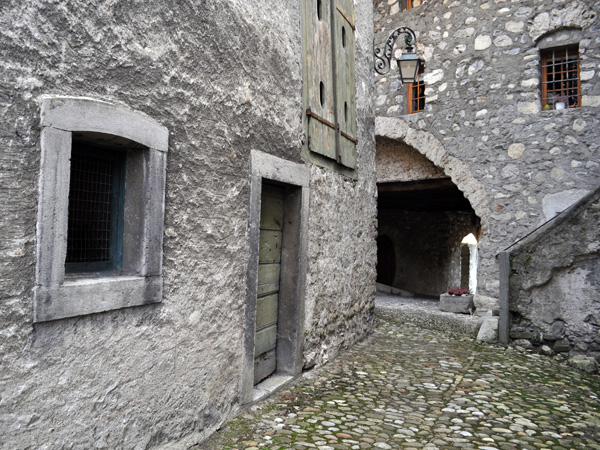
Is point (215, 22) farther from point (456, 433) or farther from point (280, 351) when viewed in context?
point (456, 433)

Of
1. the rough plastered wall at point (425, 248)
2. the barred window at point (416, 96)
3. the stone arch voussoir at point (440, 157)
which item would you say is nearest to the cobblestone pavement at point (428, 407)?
the stone arch voussoir at point (440, 157)

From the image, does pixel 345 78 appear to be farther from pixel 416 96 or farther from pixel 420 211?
pixel 420 211

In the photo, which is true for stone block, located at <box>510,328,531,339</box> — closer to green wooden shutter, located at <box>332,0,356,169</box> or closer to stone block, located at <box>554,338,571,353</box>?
stone block, located at <box>554,338,571,353</box>

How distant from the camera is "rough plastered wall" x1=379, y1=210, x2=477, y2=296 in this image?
12859mm

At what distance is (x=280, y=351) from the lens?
4.09m

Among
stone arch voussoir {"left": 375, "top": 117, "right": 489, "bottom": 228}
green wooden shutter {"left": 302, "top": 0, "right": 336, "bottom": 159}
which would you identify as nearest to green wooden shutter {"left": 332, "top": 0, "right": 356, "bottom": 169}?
green wooden shutter {"left": 302, "top": 0, "right": 336, "bottom": 159}

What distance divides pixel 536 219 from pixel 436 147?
1928 millimetres

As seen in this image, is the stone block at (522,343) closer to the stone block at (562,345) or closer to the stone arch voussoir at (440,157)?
the stone block at (562,345)

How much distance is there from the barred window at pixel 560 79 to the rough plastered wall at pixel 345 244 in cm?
315

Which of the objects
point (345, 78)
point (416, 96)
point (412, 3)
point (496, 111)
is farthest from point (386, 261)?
point (345, 78)

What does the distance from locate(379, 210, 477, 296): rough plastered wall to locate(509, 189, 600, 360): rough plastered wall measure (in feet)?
24.1

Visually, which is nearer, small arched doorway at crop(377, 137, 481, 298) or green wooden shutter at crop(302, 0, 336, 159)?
green wooden shutter at crop(302, 0, 336, 159)

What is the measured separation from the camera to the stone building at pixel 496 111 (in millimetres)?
7082

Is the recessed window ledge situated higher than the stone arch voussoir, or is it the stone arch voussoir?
the stone arch voussoir
